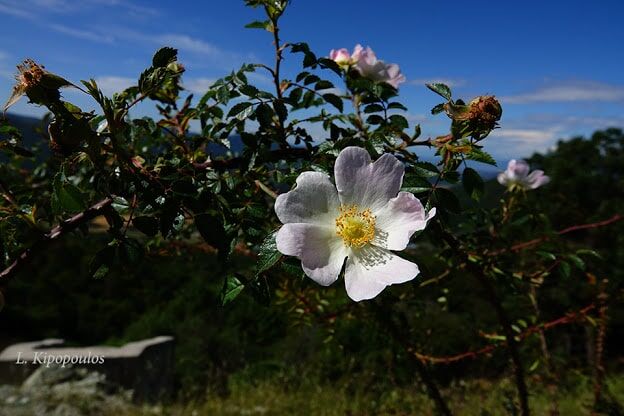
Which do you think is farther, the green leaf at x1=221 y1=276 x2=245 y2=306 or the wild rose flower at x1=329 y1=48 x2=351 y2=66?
the wild rose flower at x1=329 y1=48 x2=351 y2=66

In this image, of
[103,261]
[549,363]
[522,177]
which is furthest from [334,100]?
[549,363]

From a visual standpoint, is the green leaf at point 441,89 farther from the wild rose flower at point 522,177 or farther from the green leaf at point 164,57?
the wild rose flower at point 522,177

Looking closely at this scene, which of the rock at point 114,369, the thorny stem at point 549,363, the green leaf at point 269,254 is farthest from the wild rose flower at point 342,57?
the rock at point 114,369

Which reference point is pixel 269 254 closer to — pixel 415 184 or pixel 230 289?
pixel 230 289

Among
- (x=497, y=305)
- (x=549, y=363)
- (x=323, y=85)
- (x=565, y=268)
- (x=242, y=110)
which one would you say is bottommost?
(x=549, y=363)

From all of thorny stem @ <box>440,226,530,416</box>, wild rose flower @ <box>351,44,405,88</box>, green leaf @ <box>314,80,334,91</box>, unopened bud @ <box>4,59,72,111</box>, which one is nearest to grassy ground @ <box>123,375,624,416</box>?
thorny stem @ <box>440,226,530,416</box>

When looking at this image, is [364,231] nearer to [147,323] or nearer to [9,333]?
[147,323]

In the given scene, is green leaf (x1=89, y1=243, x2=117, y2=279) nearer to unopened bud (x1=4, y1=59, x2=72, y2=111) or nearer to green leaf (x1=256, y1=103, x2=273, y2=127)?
unopened bud (x1=4, y1=59, x2=72, y2=111)
